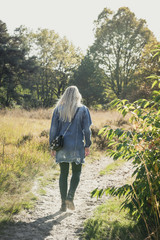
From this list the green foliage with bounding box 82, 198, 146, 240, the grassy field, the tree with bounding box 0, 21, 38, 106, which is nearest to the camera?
the green foliage with bounding box 82, 198, 146, 240

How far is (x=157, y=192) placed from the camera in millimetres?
2383

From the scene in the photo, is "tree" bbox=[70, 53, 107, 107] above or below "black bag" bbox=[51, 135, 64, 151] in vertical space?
above

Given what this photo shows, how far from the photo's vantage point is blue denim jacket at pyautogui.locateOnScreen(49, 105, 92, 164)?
386 centimetres

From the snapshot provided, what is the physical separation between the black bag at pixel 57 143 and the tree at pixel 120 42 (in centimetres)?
2544

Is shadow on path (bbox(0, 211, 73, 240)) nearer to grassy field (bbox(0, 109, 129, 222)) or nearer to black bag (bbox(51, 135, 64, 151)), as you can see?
grassy field (bbox(0, 109, 129, 222))

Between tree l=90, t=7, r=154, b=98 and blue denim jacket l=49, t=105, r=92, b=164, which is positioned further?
tree l=90, t=7, r=154, b=98

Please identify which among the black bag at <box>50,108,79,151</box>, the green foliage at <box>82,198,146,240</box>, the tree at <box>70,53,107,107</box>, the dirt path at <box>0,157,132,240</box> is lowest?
the dirt path at <box>0,157,132,240</box>

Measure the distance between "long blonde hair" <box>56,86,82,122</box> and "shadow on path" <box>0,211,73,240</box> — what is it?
170 cm

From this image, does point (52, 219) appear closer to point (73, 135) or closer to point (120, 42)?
point (73, 135)

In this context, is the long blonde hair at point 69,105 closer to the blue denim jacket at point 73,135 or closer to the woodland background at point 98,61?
the blue denim jacket at point 73,135

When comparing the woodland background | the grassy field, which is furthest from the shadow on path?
the woodland background

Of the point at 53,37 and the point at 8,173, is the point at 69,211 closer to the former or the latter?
the point at 8,173

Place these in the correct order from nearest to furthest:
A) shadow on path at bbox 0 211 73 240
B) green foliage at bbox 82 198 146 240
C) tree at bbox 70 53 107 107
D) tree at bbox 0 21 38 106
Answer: green foliage at bbox 82 198 146 240, shadow on path at bbox 0 211 73 240, tree at bbox 0 21 38 106, tree at bbox 70 53 107 107

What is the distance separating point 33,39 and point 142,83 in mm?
24009
